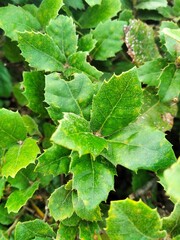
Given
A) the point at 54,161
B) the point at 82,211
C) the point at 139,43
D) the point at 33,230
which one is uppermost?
the point at 139,43

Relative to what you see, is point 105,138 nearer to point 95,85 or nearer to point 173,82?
point 95,85

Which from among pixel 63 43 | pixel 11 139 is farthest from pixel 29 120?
pixel 63 43

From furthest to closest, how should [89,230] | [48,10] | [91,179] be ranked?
[48,10]
[89,230]
[91,179]

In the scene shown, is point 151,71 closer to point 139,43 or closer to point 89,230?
point 139,43

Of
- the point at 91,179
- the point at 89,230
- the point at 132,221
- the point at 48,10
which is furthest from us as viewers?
the point at 48,10

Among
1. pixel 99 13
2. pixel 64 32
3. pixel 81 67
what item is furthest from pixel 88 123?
pixel 99 13

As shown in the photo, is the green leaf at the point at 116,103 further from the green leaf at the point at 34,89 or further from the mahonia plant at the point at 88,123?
the green leaf at the point at 34,89

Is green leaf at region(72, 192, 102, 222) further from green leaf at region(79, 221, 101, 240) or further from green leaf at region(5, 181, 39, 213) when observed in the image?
green leaf at region(5, 181, 39, 213)
